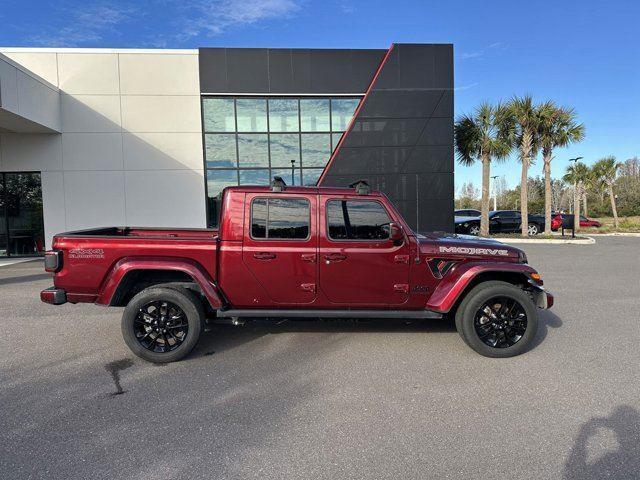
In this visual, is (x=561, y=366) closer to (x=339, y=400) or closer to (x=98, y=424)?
(x=339, y=400)

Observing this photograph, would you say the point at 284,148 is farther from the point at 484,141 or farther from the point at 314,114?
the point at 484,141

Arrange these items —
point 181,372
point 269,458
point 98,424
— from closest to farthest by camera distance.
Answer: point 269,458 < point 98,424 < point 181,372

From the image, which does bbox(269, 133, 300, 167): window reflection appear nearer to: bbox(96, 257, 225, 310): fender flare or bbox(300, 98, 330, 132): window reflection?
bbox(300, 98, 330, 132): window reflection

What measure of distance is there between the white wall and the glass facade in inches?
25.0

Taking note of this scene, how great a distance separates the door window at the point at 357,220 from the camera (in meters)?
4.37

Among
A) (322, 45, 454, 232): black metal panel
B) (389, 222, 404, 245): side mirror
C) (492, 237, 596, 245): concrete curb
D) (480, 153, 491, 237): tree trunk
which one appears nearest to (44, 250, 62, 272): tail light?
(389, 222, 404, 245): side mirror

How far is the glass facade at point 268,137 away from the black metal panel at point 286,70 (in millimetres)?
401

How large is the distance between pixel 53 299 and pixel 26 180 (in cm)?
1264

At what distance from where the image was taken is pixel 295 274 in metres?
4.31

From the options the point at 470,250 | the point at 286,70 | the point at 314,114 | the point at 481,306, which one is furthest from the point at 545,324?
the point at 286,70

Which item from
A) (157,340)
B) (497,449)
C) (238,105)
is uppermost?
(238,105)

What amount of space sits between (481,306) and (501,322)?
317 millimetres

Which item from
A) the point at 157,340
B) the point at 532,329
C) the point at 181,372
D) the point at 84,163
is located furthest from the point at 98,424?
the point at 84,163

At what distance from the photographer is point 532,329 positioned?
13.8 ft
